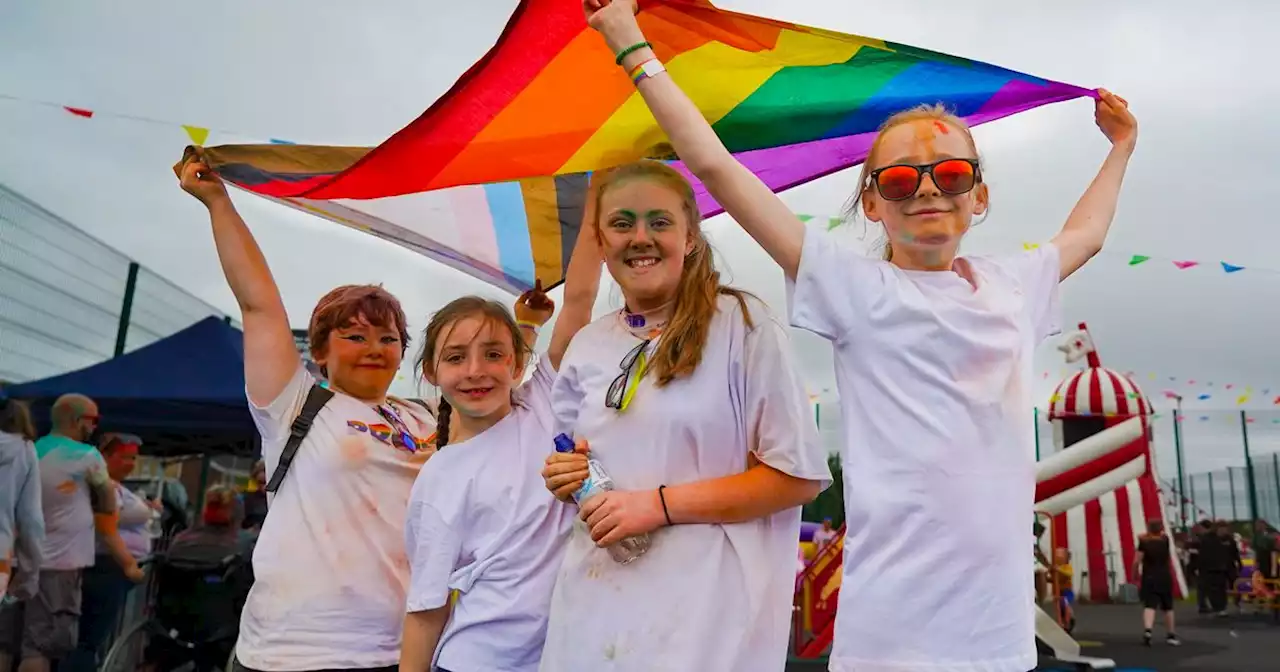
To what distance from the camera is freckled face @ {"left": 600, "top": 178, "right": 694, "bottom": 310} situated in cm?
176

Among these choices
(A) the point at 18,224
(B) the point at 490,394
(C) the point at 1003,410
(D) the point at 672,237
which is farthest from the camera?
(A) the point at 18,224

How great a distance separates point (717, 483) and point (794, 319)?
0.33 m

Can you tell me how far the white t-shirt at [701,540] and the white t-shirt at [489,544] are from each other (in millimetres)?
235

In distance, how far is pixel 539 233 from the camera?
293 centimetres

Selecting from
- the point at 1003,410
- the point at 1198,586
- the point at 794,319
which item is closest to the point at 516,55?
the point at 794,319

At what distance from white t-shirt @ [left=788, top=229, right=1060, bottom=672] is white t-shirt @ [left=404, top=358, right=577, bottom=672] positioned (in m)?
0.71

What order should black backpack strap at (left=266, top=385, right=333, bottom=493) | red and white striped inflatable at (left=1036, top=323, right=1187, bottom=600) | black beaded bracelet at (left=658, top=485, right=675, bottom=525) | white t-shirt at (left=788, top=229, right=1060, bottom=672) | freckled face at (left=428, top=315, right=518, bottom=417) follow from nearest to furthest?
1. white t-shirt at (left=788, top=229, right=1060, bottom=672)
2. black beaded bracelet at (left=658, top=485, right=675, bottom=525)
3. freckled face at (left=428, top=315, right=518, bottom=417)
4. black backpack strap at (left=266, top=385, right=333, bottom=493)
5. red and white striped inflatable at (left=1036, top=323, right=1187, bottom=600)

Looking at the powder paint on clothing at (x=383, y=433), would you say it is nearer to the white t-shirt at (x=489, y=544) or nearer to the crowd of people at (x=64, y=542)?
the white t-shirt at (x=489, y=544)

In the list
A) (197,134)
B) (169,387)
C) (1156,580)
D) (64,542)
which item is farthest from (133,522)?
(1156,580)

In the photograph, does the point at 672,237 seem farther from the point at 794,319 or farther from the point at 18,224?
the point at 18,224

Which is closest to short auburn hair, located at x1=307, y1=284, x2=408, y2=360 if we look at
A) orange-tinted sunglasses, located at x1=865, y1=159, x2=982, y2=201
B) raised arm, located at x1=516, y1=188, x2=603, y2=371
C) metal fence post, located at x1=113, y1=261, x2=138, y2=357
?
raised arm, located at x1=516, y1=188, x2=603, y2=371

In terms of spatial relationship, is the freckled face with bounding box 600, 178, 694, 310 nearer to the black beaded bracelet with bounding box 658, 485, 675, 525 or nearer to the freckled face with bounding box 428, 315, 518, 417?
the black beaded bracelet with bounding box 658, 485, 675, 525

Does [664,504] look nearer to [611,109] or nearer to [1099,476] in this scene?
[611,109]

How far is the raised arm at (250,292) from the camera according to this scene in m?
2.45
